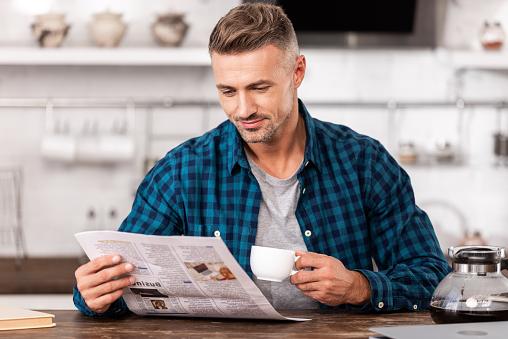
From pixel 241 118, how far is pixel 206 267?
439mm

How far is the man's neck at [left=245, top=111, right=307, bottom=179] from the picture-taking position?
244cm

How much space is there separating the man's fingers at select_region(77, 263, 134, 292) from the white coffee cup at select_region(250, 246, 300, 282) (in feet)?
0.81

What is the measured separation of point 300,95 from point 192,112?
1.47 ft

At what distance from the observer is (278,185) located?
7.91 feet

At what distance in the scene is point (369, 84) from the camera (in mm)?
4262

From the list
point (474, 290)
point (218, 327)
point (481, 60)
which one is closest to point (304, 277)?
point (218, 327)

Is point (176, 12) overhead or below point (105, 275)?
overhead

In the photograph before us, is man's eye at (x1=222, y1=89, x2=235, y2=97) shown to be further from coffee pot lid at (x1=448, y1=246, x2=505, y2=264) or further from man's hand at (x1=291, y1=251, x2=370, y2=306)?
coffee pot lid at (x1=448, y1=246, x2=505, y2=264)

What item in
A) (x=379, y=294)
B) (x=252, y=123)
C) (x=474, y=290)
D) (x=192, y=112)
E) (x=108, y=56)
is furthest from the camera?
(x=192, y=112)

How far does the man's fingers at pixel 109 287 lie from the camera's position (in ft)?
6.55

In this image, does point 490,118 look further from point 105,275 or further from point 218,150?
point 105,275

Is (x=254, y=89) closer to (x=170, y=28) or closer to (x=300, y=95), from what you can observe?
(x=170, y=28)

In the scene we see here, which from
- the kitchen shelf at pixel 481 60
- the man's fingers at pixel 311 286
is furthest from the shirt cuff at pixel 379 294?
the kitchen shelf at pixel 481 60

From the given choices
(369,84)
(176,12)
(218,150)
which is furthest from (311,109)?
(218,150)
